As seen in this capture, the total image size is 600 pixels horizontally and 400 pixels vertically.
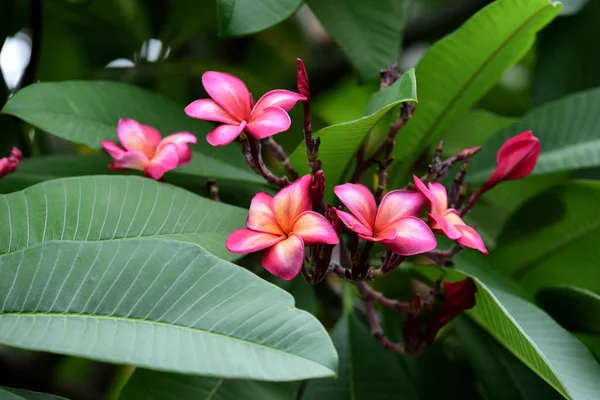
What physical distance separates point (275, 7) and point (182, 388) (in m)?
0.43

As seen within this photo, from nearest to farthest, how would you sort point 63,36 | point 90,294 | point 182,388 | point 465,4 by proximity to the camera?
1. point 90,294
2. point 182,388
3. point 465,4
4. point 63,36

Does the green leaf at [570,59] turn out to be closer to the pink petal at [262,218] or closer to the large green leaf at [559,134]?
the large green leaf at [559,134]

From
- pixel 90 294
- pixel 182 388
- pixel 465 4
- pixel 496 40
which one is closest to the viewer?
pixel 90 294

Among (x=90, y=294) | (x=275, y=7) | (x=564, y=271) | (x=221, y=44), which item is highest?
(x=275, y=7)

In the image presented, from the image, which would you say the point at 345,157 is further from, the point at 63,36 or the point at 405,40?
the point at 63,36

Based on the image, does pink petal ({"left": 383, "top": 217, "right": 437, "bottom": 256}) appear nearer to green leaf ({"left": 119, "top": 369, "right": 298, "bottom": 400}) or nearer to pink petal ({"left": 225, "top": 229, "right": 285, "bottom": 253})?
pink petal ({"left": 225, "top": 229, "right": 285, "bottom": 253})

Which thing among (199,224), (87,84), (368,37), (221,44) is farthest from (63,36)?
(199,224)

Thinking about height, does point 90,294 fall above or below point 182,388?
above

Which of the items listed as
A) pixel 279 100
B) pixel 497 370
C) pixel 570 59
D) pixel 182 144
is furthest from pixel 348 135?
pixel 570 59

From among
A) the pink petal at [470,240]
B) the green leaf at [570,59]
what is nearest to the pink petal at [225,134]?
the pink petal at [470,240]

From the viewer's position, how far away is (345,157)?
70 cm

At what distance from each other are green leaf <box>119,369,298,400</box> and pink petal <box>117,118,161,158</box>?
24cm

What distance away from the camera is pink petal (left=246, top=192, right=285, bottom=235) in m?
0.57

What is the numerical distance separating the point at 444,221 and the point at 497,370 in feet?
1.24
